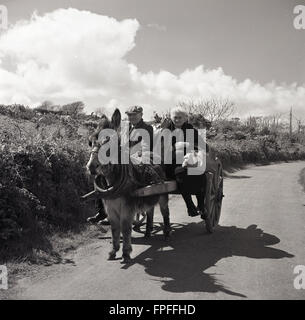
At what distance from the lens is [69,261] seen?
550cm

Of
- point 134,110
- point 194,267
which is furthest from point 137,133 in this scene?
point 194,267

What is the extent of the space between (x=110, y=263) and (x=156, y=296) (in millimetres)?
1318

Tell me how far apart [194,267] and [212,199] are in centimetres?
211

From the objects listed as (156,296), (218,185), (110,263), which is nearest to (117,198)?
(110,263)

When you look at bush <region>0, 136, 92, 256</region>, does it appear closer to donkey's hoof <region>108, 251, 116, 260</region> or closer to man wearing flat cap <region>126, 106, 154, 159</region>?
donkey's hoof <region>108, 251, 116, 260</region>

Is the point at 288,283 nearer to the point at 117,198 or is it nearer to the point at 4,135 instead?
the point at 117,198

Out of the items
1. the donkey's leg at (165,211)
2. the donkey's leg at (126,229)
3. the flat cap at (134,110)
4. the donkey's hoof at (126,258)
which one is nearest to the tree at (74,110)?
the flat cap at (134,110)

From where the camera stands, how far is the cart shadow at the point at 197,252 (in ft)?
15.3

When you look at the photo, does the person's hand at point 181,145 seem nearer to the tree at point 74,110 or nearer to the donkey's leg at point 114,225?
the donkey's leg at point 114,225

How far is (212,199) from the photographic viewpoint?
7156mm

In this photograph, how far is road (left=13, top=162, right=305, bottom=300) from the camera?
4355 millimetres

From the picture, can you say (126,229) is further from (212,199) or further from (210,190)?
(212,199)

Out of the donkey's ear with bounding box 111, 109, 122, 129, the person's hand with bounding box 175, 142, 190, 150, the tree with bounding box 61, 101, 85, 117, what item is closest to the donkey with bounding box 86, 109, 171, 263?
the donkey's ear with bounding box 111, 109, 122, 129

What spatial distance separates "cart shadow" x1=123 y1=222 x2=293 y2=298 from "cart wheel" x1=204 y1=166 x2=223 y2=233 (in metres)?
0.20
